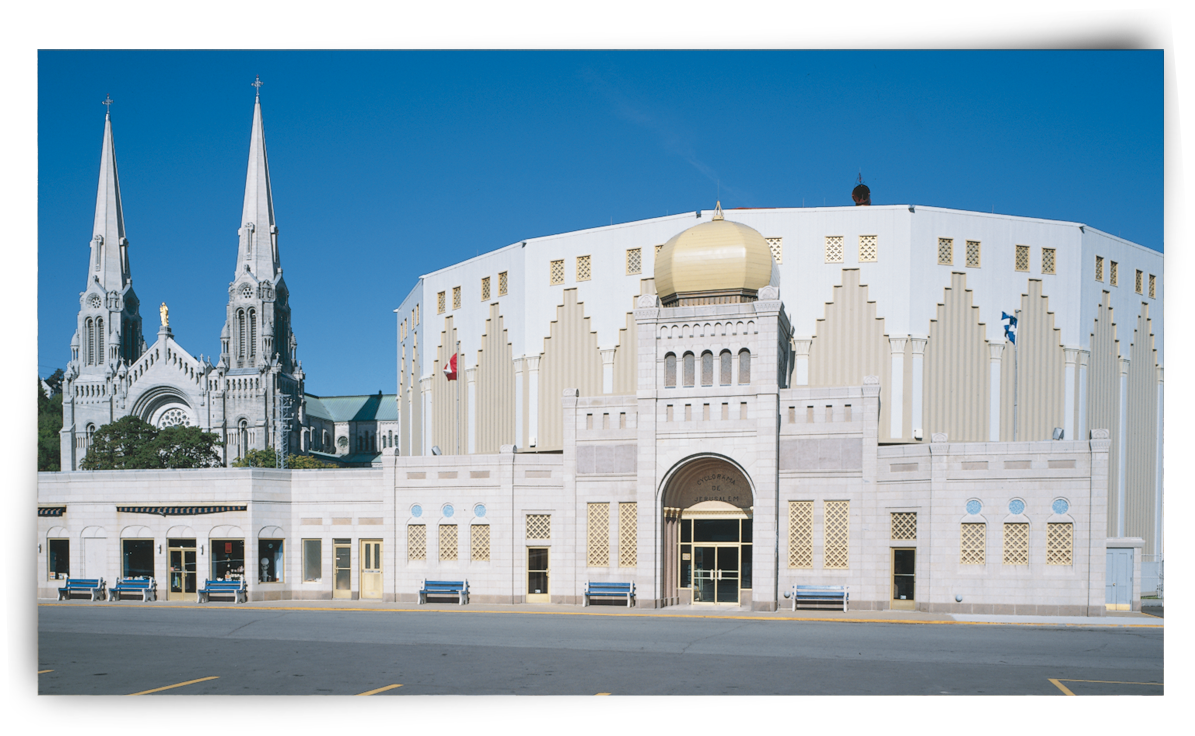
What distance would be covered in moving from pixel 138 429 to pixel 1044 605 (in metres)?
67.7

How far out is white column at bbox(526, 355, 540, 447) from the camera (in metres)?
47.3

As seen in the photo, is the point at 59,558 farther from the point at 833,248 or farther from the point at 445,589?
the point at 833,248

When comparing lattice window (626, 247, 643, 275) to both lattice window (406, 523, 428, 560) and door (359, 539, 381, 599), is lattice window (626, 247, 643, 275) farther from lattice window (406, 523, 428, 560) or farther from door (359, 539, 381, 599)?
door (359, 539, 381, 599)

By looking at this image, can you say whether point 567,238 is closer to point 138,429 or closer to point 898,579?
point 898,579

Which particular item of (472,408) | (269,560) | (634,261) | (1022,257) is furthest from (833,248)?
(269,560)

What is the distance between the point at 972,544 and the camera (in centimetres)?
3075

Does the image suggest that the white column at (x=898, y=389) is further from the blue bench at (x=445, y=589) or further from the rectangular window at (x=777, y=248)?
the blue bench at (x=445, y=589)

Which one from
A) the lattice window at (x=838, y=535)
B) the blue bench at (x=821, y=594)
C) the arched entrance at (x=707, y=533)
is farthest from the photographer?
the arched entrance at (x=707, y=533)

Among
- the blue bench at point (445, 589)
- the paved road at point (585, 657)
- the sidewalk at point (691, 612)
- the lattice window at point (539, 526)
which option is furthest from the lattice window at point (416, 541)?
the paved road at point (585, 657)

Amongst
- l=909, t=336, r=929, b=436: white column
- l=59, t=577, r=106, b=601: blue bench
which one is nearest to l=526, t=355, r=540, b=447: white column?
l=909, t=336, r=929, b=436: white column

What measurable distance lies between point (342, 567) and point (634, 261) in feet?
56.9

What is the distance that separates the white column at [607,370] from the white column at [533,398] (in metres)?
3.52

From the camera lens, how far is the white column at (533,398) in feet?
155

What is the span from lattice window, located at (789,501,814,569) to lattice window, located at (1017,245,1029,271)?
16668 millimetres
